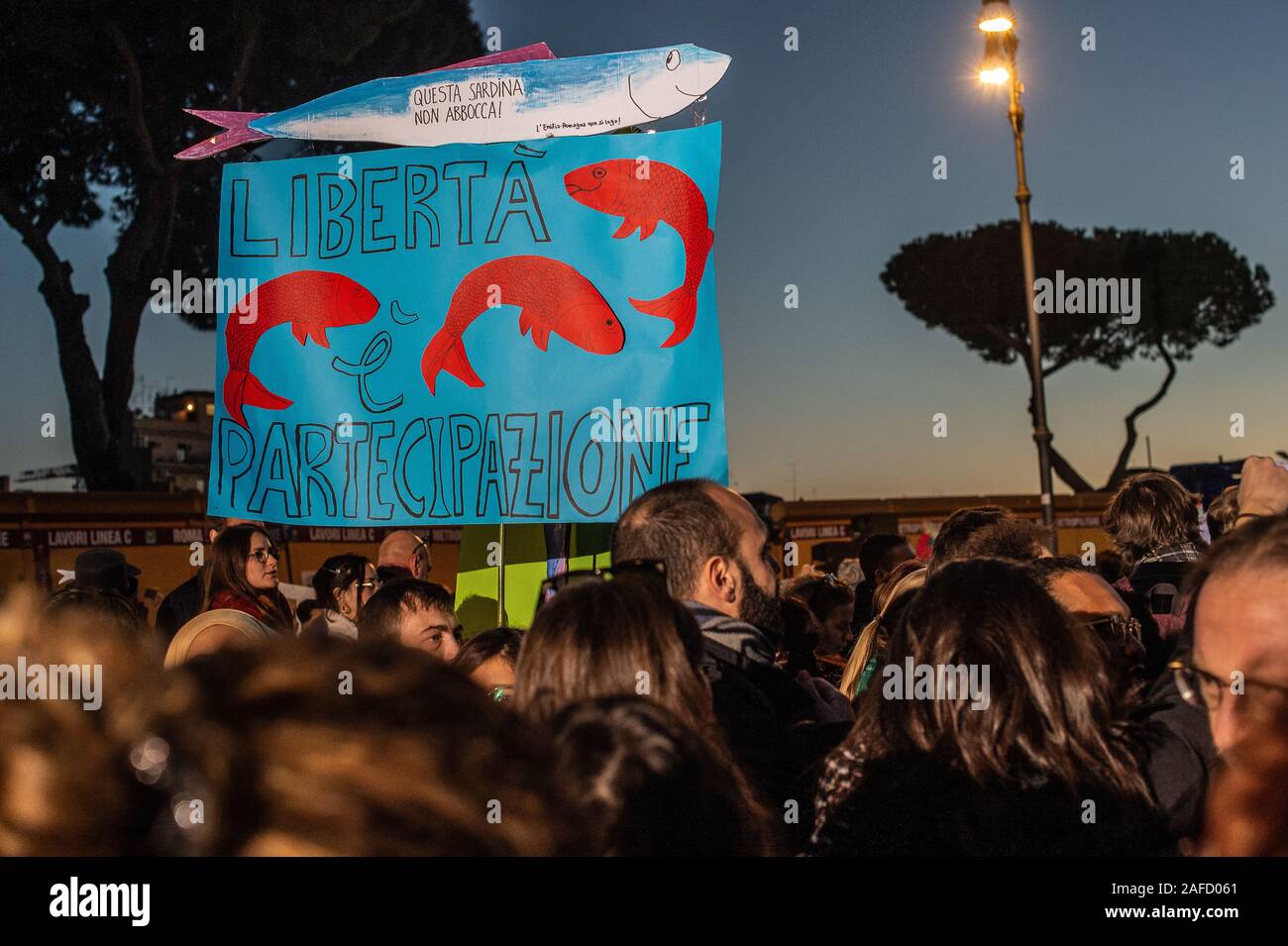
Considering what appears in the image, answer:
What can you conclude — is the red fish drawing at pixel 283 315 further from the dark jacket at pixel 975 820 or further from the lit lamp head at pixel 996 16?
the lit lamp head at pixel 996 16

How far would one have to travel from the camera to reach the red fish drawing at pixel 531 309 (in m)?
4.57

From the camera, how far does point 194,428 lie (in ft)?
126

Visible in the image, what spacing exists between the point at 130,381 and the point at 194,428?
18448 mm

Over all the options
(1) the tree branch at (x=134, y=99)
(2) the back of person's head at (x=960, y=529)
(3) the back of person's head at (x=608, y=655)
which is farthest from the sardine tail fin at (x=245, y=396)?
(1) the tree branch at (x=134, y=99)

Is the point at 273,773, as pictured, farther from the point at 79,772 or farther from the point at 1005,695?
the point at 1005,695

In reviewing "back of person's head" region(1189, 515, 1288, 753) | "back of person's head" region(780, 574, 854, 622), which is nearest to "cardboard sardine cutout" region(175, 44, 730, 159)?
"back of person's head" region(780, 574, 854, 622)

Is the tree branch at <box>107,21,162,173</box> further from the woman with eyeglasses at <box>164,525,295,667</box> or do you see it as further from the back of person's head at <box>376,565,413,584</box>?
the woman with eyeglasses at <box>164,525,295,667</box>

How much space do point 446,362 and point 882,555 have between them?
2493mm

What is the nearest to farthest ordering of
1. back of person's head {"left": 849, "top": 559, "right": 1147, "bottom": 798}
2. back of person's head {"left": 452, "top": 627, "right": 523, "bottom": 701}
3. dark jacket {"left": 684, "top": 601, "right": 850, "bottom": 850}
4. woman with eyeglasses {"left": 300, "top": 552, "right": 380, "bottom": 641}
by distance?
back of person's head {"left": 849, "top": 559, "right": 1147, "bottom": 798}, dark jacket {"left": 684, "top": 601, "right": 850, "bottom": 850}, back of person's head {"left": 452, "top": 627, "right": 523, "bottom": 701}, woman with eyeglasses {"left": 300, "top": 552, "right": 380, "bottom": 641}

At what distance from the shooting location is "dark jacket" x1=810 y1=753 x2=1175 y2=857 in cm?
182

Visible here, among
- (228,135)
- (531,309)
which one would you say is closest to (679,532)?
(531,309)

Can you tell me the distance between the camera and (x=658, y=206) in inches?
179

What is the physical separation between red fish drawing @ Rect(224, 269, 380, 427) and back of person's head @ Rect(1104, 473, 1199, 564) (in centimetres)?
305
